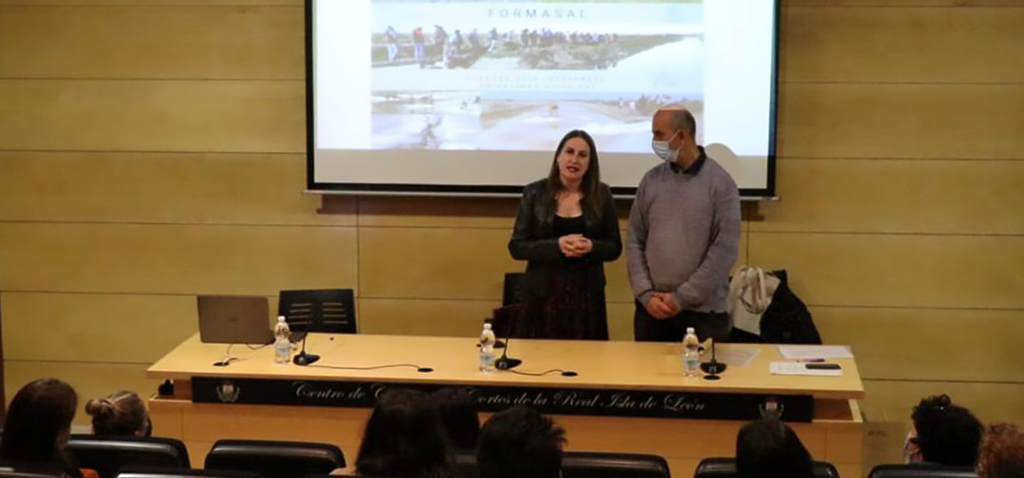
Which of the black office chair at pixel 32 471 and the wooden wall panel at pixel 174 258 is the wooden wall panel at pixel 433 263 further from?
the black office chair at pixel 32 471

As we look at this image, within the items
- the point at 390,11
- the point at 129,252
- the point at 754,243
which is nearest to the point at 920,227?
the point at 754,243

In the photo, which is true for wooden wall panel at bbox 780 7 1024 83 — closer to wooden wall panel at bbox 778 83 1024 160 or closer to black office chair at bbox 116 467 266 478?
wooden wall panel at bbox 778 83 1024 160

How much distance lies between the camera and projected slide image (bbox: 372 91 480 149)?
5.58 metres

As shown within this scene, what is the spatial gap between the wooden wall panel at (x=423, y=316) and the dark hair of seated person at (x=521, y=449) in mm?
3379

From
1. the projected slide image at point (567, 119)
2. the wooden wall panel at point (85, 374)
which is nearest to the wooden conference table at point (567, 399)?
the projected slide image at point (567, 119)

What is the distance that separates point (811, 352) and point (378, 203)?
248 centimetres

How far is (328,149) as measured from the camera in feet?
18.4

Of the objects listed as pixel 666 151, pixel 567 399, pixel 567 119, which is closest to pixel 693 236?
pixel 666 151

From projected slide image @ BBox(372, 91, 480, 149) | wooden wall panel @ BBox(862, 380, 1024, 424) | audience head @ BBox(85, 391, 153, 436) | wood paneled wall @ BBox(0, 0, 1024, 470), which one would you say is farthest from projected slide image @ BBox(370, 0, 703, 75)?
audience head @ BBox(85, 391, 153, 436)

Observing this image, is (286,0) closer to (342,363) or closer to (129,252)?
(129,252)

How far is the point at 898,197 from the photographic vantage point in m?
5.45

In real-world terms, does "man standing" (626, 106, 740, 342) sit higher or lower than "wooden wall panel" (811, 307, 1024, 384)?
higher

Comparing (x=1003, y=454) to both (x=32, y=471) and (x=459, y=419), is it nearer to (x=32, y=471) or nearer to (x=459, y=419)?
(x=459, y=419)

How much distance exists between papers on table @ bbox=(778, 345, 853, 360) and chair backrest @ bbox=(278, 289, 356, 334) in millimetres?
1989
